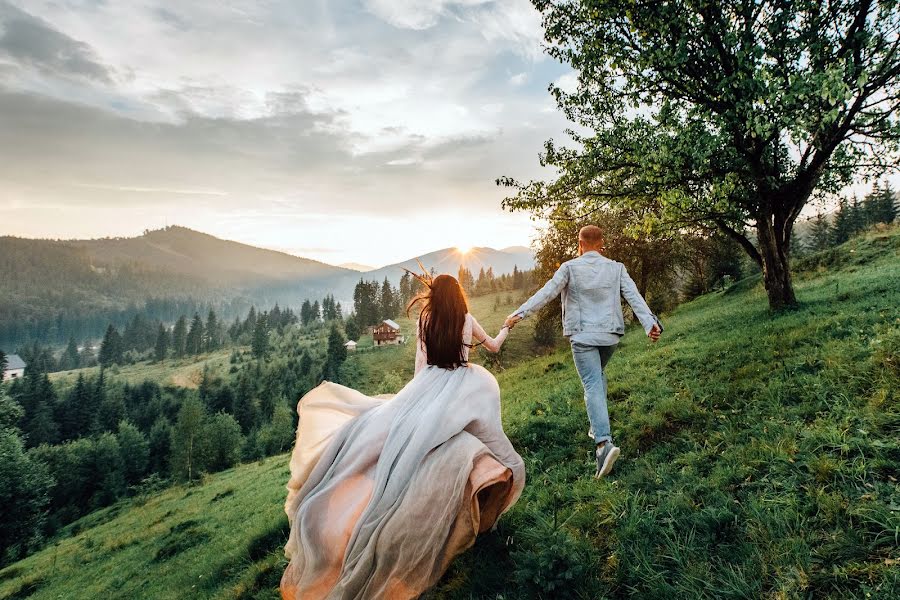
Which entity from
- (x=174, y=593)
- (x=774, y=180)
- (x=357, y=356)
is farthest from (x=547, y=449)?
(x=357, y=356)

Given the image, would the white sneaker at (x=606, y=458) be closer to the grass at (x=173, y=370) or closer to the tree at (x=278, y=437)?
the tree at (x=278, y=437)

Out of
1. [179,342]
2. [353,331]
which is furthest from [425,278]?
[179,342]

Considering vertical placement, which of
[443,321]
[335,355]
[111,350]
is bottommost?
[335,355]

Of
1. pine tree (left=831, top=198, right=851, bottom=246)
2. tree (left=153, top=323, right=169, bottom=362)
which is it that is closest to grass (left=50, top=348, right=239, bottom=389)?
tree (left=153, top=323, right=169, bottom=362)

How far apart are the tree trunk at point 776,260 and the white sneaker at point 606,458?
467 inches

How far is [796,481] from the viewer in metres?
4.73

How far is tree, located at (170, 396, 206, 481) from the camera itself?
6234 cm

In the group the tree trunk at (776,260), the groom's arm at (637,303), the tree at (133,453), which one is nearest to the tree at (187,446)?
the tree at (133,453)

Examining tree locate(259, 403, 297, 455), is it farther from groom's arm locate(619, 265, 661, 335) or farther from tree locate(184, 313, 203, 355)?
tree locate(184, 313, 203, 355)

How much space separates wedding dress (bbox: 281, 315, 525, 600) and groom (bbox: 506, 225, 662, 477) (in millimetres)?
2009

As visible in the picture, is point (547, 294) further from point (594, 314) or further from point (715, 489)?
point (715, 489)

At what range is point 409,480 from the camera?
461 cm

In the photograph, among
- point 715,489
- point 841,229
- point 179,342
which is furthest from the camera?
point 179,342

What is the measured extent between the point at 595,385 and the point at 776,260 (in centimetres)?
1195
